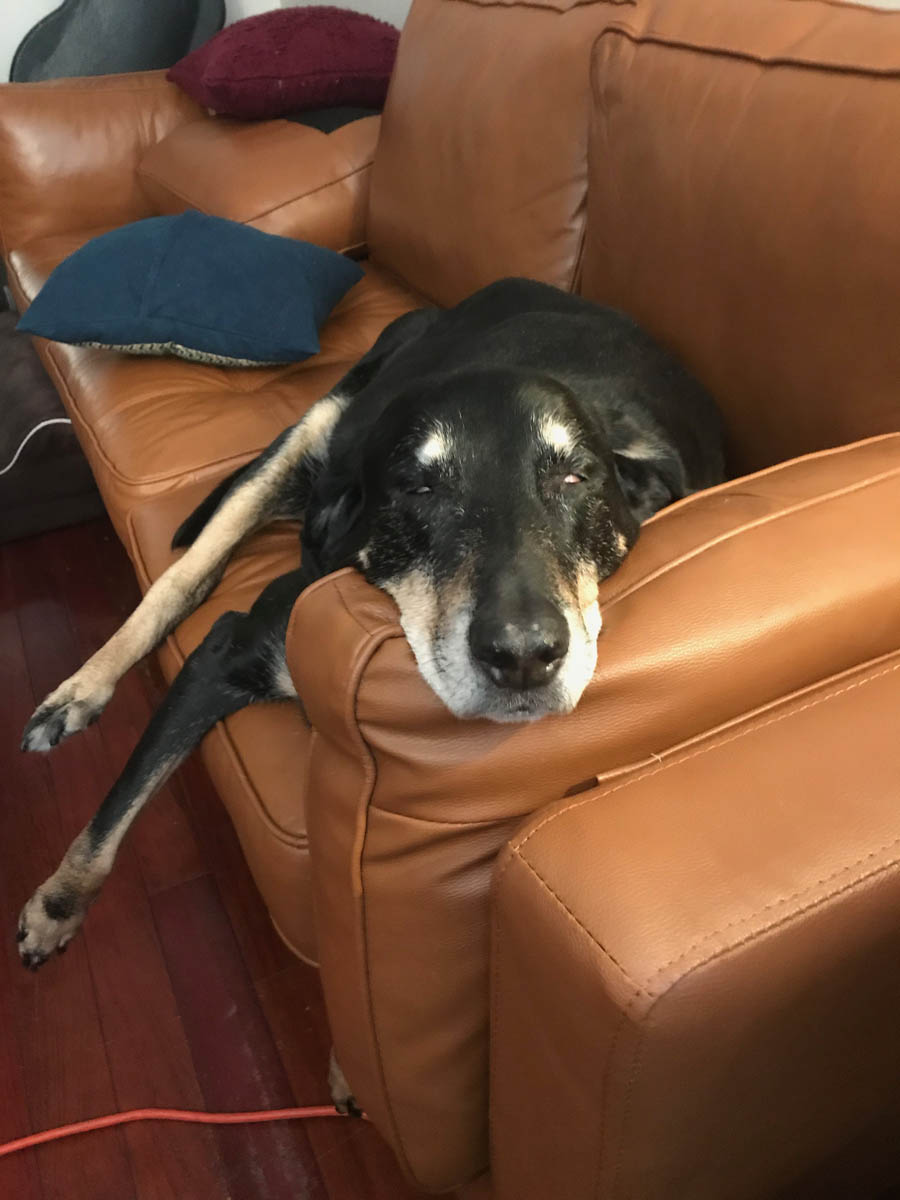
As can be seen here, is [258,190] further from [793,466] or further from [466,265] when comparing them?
[793,466]

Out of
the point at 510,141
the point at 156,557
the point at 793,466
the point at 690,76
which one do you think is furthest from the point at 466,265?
the point at 793,466

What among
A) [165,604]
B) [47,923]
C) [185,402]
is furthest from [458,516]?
[185,402]

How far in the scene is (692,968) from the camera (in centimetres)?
67

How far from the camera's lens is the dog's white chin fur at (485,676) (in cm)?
81

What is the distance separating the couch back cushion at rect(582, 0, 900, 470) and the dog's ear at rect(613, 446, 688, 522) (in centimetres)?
20

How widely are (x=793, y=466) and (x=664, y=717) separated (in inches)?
16.6

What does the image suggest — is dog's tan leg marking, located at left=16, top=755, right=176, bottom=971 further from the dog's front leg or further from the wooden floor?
the wooden floor

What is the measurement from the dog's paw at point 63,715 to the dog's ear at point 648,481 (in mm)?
1040

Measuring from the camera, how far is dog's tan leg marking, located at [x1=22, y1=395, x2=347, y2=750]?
1.64 m

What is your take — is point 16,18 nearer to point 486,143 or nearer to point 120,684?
point 486,143

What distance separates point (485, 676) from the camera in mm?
869

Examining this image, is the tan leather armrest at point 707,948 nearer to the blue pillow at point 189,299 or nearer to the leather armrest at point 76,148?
the blue pillow at point 189,299

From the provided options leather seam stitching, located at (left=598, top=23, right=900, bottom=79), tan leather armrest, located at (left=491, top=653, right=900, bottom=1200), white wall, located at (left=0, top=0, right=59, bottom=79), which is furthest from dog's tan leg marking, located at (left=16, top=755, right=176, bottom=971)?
white wall, located at (left=0, top=0, right=59, bottom=79)

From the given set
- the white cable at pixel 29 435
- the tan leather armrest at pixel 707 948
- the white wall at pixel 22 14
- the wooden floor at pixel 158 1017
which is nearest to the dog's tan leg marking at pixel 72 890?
the wooden floor at pixel 158 1017
